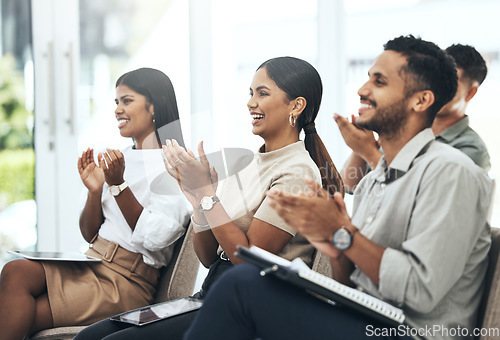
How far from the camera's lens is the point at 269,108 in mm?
1742

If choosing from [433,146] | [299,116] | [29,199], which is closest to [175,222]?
[299,116]

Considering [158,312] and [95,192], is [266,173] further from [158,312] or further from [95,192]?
[95,192]

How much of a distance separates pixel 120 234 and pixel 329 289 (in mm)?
1123

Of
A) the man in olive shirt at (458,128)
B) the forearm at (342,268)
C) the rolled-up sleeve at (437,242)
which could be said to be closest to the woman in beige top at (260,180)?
the man in olive shirt at (458,128)

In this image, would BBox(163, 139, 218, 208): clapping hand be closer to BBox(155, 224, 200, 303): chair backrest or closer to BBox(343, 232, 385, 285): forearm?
BBox(155, 224, 200, 303): chair backrest

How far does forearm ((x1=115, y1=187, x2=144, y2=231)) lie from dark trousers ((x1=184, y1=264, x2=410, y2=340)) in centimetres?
88

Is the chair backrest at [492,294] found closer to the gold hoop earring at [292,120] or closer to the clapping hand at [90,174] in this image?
the gold hoop earring at [292,120]

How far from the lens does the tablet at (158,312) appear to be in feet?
5.11

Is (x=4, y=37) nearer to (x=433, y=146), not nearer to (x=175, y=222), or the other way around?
(x=175, y=222)

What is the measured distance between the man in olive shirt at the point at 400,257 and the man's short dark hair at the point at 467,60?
0.57 meters

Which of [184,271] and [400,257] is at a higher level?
[400,257]

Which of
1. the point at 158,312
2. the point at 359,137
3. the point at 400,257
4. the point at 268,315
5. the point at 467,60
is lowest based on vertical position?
the point at 158,312

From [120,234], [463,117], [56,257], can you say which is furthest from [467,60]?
[56,257]

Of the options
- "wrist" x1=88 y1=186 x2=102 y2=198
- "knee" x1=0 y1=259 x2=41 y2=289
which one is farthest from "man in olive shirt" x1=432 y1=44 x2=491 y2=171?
"knee" x1=0 y1=259 x2=41 y2=289
